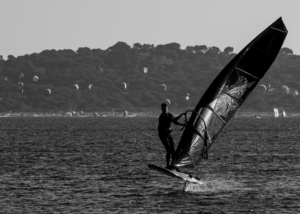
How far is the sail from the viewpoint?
2492 cm

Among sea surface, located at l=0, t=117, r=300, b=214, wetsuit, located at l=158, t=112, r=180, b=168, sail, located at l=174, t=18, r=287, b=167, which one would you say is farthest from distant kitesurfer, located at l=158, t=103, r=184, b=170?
sea surface, located at l=0, t=117, r=300, b=214

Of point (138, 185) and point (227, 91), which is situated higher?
point (227, 91)

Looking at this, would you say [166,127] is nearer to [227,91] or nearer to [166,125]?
[166,125]

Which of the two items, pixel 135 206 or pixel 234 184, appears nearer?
pixel 135 206

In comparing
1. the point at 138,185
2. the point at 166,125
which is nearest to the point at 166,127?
the point at 166,125

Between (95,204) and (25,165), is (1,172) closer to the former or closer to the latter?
(25,165)

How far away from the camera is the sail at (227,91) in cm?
2492

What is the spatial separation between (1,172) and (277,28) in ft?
64.2

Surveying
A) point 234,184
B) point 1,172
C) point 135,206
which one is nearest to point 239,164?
point 234,184

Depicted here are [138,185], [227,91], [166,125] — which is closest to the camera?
[227,91]

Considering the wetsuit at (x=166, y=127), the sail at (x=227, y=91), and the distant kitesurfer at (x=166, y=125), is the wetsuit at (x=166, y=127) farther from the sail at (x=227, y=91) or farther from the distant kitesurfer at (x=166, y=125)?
the sail at (x=227, y=91)

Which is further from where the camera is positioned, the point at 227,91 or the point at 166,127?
the point at 166,127

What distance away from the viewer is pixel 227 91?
84.2ft

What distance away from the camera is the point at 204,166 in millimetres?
43438
